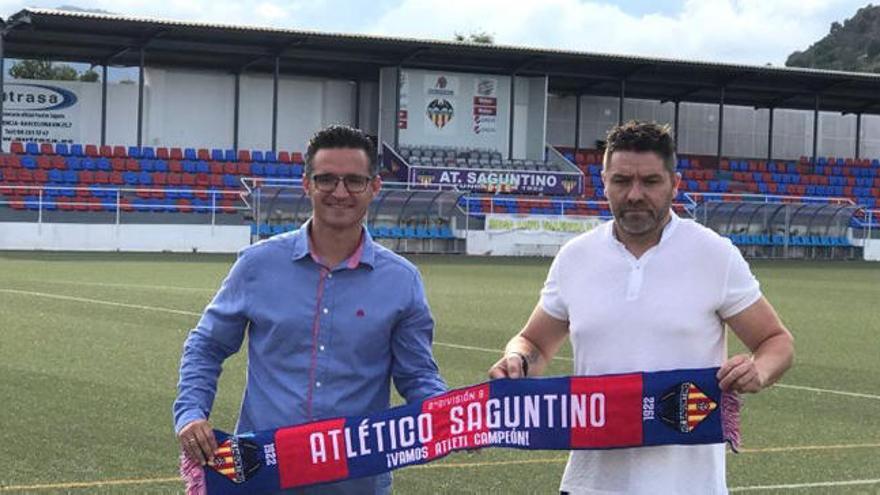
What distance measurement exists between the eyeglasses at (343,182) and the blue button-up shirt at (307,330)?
0.17 meters

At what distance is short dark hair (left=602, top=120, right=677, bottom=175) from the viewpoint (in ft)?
13.8

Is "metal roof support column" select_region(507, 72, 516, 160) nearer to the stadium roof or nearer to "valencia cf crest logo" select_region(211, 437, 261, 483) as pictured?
the stadium roof

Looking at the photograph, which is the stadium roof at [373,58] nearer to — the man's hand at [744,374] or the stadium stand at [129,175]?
the stadium stand at [129,175]

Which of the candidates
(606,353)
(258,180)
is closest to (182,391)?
(606,353)

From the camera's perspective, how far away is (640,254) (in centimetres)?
425

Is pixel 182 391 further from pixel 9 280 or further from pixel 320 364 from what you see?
pixel 9 280

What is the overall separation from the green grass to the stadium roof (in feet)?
56.1

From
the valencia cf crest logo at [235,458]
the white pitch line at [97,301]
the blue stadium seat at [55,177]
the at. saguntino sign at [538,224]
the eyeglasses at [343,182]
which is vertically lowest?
the white pitch line at [97,301]

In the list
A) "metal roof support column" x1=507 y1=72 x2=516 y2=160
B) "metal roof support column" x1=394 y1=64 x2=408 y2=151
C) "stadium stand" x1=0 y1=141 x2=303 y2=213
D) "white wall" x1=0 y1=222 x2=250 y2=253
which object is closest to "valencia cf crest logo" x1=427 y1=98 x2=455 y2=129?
"metal roof support column" x1=394 y1=64 x2=408 y2=151

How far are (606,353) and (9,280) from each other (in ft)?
67.8

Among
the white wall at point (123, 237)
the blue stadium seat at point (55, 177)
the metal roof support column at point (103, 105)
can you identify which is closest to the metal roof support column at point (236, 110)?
the metal roof support column at point (103, 105)

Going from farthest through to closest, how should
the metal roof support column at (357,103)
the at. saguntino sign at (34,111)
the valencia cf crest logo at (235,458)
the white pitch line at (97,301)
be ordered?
the metal roof support column at (357,103) → the at. saguntino sign at (34,111) → the white pitch line at (97,301) → the valencia cf crest logo at (235,458)

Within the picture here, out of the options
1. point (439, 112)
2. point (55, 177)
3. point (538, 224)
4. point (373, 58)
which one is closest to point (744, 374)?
point (538, 224)

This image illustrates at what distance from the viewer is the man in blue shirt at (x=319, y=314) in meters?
4.31
